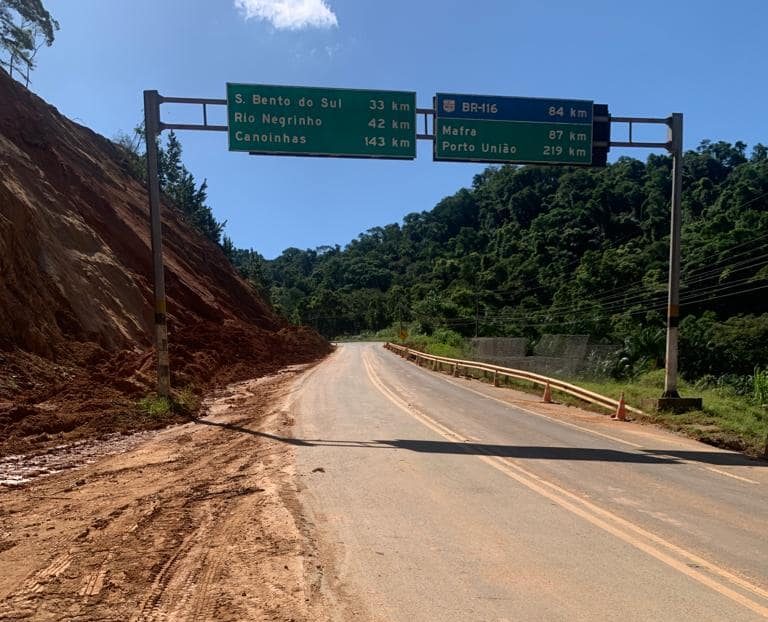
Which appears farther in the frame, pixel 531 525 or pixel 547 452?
pixel 547 452

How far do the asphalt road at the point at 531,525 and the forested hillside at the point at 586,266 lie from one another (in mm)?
26895

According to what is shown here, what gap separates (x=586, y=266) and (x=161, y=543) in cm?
6735

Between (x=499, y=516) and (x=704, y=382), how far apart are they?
2482cm

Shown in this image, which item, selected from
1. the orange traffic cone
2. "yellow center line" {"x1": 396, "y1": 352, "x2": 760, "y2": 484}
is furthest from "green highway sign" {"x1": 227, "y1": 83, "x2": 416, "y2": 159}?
the orange traffic cone

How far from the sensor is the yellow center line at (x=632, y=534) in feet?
14.9

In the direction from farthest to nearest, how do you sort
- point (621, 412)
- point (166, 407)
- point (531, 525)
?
point (621, 412) → point (166, 407) → point (531, 525)

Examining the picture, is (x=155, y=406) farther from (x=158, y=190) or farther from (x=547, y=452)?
(x=547, y=452)

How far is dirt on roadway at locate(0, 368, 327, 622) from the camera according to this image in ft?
13.4

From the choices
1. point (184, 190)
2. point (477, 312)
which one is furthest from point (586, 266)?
point (184, 190)

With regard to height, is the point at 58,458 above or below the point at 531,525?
below

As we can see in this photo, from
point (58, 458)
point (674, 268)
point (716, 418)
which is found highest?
point (674, 268)

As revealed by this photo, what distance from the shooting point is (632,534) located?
5.85 metres

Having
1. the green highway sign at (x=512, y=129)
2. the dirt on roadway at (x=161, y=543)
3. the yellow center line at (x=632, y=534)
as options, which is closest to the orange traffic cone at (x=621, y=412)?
the green highway sign at (x=512, y=129)

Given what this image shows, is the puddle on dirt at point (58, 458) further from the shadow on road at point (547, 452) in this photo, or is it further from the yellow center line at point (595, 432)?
the yellow center line at point (595, 432)
